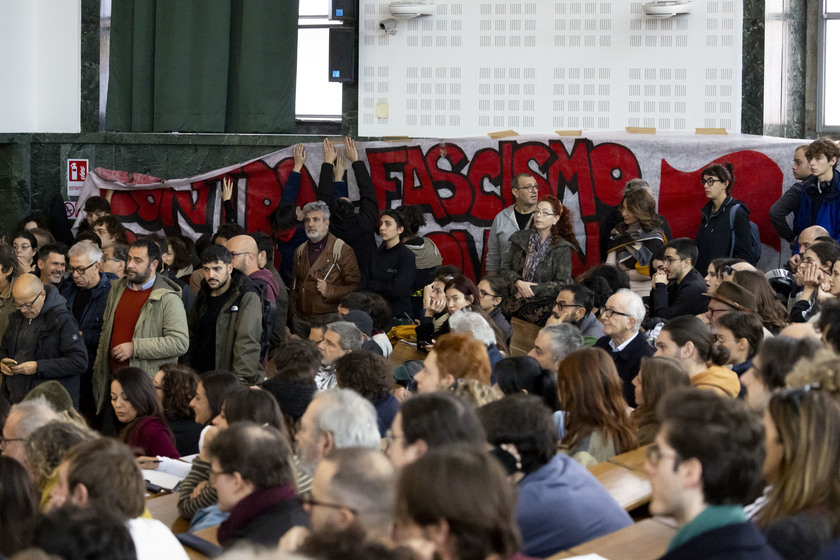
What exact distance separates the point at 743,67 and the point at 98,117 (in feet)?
22.5

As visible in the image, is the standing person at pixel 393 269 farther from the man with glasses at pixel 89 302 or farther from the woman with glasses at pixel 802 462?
the woman with glasses at pixel 802 462

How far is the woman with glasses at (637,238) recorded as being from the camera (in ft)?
24.8

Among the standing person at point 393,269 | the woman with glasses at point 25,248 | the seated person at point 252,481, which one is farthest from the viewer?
the woman with glasses at point 25,248

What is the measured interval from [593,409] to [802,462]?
152 centimetres

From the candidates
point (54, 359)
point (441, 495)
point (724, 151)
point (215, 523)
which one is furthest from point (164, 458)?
point (724, 151)

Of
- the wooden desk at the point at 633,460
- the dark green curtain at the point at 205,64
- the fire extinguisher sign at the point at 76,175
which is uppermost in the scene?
the dark green curtain at the point at 205,64

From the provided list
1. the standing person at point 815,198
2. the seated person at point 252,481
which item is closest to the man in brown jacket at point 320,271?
the standing person at point 815,198

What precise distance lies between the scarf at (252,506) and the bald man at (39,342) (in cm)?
341

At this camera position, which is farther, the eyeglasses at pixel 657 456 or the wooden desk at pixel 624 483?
the wooden desk at pixel 624 483

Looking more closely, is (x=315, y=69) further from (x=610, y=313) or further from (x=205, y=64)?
(x=610, y=313)

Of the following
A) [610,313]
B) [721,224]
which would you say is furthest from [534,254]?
[610,313]

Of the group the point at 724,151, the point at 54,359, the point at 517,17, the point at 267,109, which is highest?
the point at 517,17

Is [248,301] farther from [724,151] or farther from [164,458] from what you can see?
[724,151]

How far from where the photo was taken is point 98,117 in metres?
11.0
